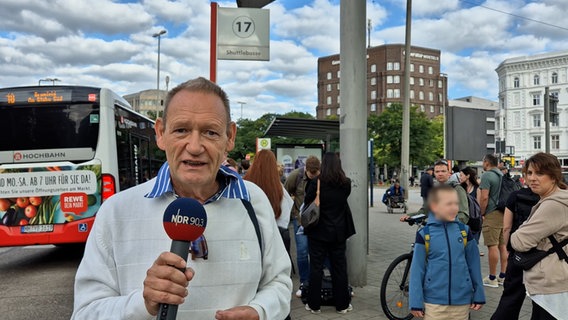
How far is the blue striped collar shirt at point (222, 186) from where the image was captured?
1580 mm

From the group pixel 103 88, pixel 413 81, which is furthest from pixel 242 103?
pixel 103 88

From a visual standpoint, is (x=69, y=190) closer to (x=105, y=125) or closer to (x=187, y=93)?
(x=105, y=125)

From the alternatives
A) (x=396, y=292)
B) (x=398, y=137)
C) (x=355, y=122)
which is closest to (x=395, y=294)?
(x=396, y=292)

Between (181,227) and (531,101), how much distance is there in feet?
329

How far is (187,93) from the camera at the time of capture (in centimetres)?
163

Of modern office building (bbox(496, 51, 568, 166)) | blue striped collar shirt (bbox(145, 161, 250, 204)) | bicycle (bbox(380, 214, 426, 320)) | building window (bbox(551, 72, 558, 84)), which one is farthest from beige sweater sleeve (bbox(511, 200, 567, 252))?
building window (bbox(551, 72, 558, 84))

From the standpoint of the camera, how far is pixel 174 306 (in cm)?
121

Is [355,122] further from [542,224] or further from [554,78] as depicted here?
[554,78]

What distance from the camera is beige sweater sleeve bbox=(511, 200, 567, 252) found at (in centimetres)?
356

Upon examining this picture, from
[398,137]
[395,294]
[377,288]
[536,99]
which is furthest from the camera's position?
[536,99]

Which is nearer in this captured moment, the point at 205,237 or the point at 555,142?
the point at 205,237

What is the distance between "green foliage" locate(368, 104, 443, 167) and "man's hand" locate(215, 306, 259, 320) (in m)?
50.2

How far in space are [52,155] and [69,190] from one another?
2.71 feet

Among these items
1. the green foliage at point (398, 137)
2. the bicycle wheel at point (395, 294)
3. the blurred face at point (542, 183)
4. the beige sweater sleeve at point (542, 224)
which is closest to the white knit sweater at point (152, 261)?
the beige sweater sleeve at point (542, 224)
